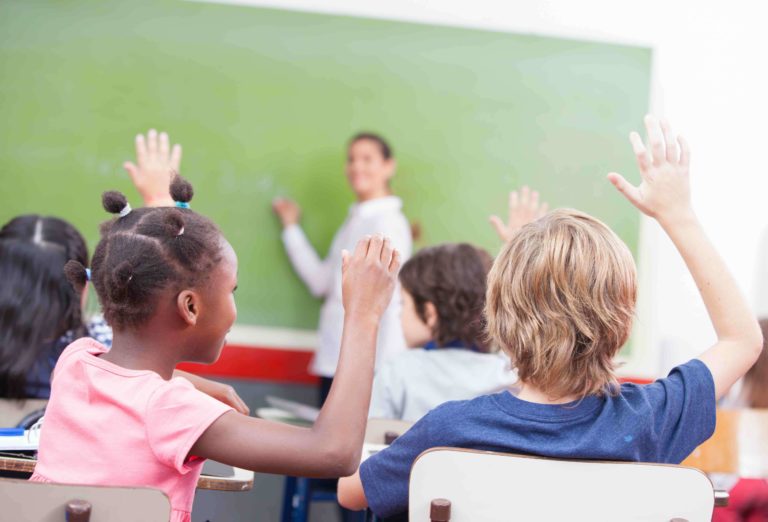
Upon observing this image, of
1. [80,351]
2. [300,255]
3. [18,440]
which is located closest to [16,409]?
[18,440]

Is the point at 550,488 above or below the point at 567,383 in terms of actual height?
below

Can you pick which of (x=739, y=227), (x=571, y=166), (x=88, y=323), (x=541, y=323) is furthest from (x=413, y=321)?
(x=739, y=227)

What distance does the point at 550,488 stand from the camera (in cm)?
127

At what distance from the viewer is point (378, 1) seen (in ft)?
12.7

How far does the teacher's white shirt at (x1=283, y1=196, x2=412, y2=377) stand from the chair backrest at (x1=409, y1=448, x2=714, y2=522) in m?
2.41

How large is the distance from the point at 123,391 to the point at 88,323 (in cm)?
128

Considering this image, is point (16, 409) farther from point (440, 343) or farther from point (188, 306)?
point (440, 343)

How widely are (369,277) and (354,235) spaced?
8.29ft

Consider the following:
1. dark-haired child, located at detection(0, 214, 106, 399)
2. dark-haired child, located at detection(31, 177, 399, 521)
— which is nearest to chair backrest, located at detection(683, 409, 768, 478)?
dark-haired child, located at detection(31, 177, 399, 521)

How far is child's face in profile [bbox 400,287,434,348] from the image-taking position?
2.53 m

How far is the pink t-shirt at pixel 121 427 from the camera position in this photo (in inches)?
46.5

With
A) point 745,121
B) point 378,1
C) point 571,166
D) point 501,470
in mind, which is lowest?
point 501,470

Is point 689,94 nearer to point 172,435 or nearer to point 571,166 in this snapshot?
point 571,166

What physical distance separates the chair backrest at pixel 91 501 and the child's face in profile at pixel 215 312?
0.25 metres
